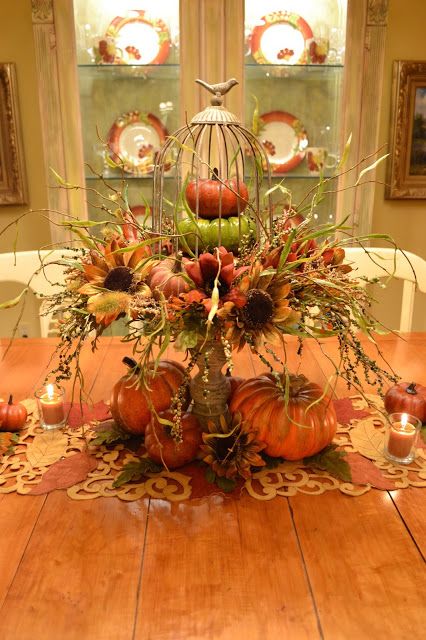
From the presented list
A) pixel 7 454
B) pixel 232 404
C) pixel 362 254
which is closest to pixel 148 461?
pixel 232 404

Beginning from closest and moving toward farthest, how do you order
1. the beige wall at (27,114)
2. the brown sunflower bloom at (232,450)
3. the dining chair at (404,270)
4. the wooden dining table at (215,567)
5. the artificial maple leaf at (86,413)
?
the wooden dining table at (215,567) < the brown sunflower bloom at (232,450) < the artificial maple leaf at (86,413) < the dining chair at (404,270) < the beige wall at (27,114)

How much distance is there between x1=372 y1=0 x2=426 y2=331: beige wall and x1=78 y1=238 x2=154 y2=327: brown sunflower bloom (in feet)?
6.81

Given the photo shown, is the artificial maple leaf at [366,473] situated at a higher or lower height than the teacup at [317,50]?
lower

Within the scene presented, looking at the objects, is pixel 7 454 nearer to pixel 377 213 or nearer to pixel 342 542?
pixel 342 542

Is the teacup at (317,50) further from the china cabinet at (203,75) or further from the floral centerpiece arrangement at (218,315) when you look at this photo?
the floral centerpiece arrangement at (218,315)

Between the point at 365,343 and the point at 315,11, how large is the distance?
1.63 meters

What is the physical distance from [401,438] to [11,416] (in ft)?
2.52

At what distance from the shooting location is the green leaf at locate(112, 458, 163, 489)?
1027mm

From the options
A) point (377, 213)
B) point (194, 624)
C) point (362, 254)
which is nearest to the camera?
point (194, 624)

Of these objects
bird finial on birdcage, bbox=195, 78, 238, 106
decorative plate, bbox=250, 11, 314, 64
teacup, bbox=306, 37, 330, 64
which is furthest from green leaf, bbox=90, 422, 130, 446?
teacup, bbox=306, 37, 330, 64

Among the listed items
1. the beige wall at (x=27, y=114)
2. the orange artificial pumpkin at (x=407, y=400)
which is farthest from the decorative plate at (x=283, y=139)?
the orange artificial pumpkin at (x=407, y=400)

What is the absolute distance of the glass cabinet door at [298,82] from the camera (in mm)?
2531

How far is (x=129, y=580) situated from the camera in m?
0.82

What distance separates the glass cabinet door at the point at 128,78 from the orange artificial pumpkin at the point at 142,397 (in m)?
1.58
